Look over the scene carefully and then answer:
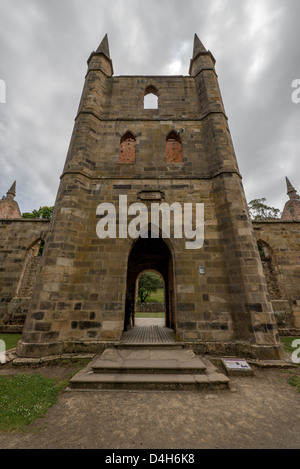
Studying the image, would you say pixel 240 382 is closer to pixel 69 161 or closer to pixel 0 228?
pixel 69 161

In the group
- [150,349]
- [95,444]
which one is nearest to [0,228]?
[150,349]

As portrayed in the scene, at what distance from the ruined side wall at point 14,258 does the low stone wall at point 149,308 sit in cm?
1659

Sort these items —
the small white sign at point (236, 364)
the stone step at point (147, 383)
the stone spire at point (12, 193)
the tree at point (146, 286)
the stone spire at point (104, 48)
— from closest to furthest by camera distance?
the stone step at point (147, 383) < the small white sign at point (236, 364) < the stone spire at point (104, 48) < the stone spire at point (12, 193) < the tree at point (146, 286)

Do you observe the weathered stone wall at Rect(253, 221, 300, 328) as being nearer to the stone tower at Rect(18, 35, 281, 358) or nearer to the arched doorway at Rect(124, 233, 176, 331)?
the stone tower at Rect(18, 35, 281, 358)

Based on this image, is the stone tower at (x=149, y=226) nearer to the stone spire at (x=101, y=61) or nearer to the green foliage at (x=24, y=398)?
the stone spire at (x=101, y=61)

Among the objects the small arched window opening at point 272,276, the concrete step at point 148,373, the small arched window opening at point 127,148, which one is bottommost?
the concrete step at point 148,373

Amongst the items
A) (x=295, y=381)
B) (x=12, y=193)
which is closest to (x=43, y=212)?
(x=12, y=193)

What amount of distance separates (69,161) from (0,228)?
246 inches

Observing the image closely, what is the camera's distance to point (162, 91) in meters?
9.88

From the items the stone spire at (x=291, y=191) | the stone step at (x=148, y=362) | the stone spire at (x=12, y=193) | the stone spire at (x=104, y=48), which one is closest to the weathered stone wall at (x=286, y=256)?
the stone step at (x=148, y=362)

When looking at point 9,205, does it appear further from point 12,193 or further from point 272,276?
point 272,276

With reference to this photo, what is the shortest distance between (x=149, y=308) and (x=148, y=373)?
21.2 m

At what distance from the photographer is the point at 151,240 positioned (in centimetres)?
1052

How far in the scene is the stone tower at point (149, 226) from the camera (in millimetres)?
5410
